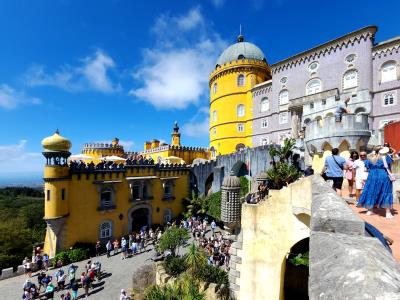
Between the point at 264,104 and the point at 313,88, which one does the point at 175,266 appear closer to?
the point at 313,88

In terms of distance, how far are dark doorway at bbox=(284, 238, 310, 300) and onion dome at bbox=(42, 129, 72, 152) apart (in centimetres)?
1800

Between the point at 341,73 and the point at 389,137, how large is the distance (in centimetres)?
1259

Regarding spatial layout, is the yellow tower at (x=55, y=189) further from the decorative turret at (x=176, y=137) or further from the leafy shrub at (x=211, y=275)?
the decorative turret at (x=176, y=137)

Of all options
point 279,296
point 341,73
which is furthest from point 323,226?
point 341,73

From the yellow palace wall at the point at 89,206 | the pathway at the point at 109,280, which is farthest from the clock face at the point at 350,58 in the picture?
the pathway at the point at 109,280

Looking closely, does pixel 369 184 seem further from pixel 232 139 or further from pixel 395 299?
pixel 232 139

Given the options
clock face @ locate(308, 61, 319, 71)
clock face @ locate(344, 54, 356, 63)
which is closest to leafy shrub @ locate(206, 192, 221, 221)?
clock face @ locate(308, 61, 319, 71)

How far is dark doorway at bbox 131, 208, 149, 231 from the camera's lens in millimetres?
23000

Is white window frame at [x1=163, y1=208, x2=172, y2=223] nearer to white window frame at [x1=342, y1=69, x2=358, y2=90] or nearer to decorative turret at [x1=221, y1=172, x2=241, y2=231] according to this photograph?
decorative turret at [x1=221, y1=172, x2=241, y2=231]

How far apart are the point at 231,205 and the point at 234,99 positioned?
21.7 meters

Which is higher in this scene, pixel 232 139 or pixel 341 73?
pixel 341 73

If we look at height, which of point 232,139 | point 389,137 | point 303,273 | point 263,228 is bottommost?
point 303,273

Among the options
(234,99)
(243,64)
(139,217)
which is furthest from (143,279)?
(243,64)

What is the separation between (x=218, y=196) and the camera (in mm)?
24625
